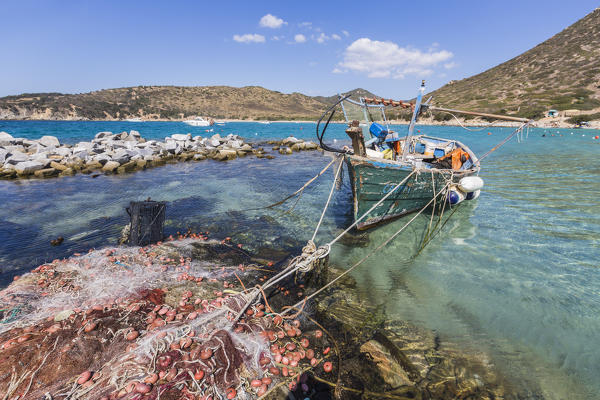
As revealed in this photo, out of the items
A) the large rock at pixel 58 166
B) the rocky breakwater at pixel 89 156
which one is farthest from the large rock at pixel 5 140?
the large rock at pixel 58 166

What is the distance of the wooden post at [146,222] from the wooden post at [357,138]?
613 cm

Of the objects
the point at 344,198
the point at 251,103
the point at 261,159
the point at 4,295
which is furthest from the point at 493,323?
the point at 251,103

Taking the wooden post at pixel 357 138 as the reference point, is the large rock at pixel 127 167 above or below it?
below

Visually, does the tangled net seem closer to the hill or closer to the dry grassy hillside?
the hill

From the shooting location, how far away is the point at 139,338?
4117 millimetres

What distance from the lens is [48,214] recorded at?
34.3 feet

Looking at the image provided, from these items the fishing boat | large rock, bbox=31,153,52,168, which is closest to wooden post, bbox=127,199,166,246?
the fishing boat

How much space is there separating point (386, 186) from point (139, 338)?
25.5 ft

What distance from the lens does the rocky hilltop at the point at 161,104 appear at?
94.3 m

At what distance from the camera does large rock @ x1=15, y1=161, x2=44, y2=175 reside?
1641 cm

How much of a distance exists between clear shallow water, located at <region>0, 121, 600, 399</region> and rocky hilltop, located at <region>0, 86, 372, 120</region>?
349 ft

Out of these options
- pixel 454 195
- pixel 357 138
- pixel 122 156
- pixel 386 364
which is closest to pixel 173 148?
pixel 122 156

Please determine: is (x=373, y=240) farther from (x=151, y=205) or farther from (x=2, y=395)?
(x=2, y=395)

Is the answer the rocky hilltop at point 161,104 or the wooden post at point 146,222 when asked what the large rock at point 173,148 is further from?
the rocky hilltop at point 161,104
